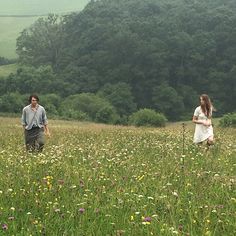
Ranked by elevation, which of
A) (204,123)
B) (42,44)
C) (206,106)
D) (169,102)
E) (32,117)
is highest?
(42,44)

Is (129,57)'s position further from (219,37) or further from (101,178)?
(101,178)

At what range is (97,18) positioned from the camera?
331ft

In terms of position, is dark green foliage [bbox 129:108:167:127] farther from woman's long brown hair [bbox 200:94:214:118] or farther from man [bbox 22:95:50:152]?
man [bbox 22:95:50:152]

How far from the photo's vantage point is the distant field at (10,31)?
428 ft

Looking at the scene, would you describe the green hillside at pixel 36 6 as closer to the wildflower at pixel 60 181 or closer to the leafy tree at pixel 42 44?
the leafy tree at pixel 42 44

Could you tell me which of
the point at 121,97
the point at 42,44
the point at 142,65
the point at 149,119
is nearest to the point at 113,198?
the point at 149,119

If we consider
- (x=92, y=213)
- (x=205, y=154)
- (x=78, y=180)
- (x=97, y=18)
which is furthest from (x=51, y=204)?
(x=97, y=18)

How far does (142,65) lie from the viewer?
9344 centimetres

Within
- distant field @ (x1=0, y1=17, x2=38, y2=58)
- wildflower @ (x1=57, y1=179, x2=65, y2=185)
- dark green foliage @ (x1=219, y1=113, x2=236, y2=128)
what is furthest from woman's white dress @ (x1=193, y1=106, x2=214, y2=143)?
distant field @ (x1=0, y1=17, x2=38, y2=58)

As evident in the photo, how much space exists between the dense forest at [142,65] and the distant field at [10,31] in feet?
99.3

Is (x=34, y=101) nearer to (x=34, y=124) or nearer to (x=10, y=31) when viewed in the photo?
(x=34, y=124)

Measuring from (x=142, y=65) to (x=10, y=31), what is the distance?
58.5 meters

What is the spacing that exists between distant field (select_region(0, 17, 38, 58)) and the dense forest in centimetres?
3027

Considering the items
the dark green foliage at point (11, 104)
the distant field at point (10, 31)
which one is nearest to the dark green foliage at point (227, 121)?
the dark green foliage at point (11, 104)
